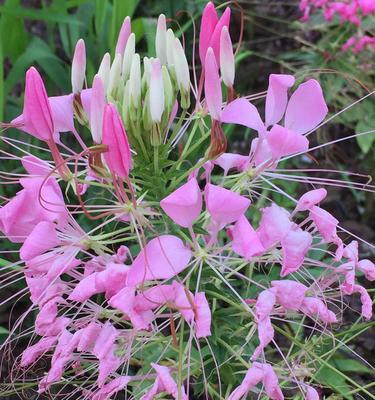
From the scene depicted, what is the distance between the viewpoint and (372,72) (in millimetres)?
1841

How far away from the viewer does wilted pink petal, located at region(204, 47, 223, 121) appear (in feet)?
2.25

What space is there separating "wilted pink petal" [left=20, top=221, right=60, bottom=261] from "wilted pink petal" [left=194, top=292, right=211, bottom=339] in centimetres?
16

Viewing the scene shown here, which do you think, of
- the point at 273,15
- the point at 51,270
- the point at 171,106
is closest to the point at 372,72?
the point at 273,15

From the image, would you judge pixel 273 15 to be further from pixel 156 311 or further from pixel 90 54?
pixel 156 311

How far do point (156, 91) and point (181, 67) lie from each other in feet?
0.21

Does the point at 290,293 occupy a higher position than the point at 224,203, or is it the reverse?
the point at 224,203

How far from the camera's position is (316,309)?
0.78 metres

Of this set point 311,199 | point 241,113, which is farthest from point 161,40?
point 311,199

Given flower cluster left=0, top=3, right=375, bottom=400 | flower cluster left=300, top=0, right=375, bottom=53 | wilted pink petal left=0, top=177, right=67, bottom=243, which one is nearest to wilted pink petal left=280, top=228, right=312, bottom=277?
flower cluster left=0, top=3, right=375, bottom=400

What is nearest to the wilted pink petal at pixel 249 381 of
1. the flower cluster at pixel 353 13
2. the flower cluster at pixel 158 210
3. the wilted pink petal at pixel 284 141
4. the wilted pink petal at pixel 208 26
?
the flower cluster at pixel 158 210

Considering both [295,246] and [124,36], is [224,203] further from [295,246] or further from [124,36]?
[124,36]

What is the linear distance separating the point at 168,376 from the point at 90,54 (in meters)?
1.15

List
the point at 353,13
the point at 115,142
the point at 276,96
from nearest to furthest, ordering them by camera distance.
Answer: the point at 115,142, the point at 276,96, the point at 353,13

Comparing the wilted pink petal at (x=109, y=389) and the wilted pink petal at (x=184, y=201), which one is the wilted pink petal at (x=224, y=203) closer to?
the wilted pink petal at (x=184, y=201)
